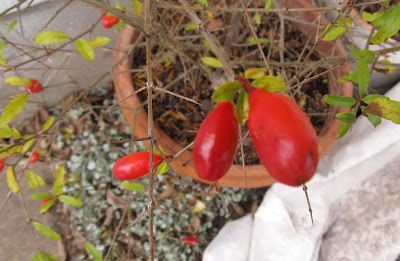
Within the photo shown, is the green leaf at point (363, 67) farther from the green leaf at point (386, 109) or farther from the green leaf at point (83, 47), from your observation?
the green leaf at point (83, 47)

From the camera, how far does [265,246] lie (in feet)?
3.90

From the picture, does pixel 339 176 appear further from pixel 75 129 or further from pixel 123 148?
pixel 75 129

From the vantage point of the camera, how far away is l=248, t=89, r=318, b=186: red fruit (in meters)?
0.28

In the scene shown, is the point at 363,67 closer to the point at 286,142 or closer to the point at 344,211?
the point at 286,142

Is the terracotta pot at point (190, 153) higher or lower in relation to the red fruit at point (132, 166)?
lower

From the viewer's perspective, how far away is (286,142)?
0.93ft

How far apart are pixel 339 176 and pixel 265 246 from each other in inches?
15.9

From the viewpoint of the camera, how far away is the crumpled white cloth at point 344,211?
110 cm

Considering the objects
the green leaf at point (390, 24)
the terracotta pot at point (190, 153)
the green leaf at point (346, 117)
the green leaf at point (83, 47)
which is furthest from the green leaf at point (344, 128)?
the green leaf at point (83, 47)

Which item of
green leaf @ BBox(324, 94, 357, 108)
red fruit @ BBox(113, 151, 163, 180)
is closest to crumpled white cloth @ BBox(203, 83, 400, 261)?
green leaf @ BBox(324, 94, 357, 108)

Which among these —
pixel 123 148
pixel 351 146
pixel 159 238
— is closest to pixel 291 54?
pixel 351 146

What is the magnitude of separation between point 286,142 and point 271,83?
4.0 inches

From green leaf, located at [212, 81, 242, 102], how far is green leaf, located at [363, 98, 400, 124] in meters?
0.35

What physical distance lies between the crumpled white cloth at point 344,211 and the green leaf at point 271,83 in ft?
2.96
